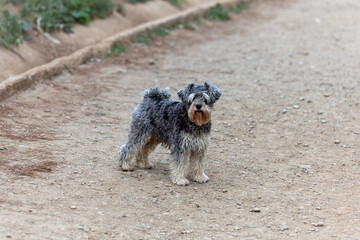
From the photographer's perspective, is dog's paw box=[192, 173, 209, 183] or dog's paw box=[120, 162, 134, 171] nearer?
dog's paw box=[192, 173, 209, 183]

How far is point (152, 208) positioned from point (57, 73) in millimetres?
5623

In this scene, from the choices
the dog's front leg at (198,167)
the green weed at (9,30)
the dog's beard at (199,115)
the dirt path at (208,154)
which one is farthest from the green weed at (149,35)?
the dog's beard at (199,115)

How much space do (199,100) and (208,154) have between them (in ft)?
5.96

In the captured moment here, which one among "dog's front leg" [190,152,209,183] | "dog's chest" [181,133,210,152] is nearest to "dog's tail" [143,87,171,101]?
"dog's chest" [181,133,210,152]

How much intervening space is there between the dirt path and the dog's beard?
910 mm

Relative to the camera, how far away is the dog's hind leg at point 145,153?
7.48 metres

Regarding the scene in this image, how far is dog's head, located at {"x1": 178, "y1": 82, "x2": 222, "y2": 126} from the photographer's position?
662cm

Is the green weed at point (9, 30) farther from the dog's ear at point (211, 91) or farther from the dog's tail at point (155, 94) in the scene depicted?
the dog's ear at point (211, 91)

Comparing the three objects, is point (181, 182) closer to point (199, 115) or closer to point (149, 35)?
point (199, 115)

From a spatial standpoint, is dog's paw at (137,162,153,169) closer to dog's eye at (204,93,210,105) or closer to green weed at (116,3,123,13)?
dog's eye at (204,93,210,105)

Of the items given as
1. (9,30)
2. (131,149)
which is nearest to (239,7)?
(9,30)

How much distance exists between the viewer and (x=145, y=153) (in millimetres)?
7570

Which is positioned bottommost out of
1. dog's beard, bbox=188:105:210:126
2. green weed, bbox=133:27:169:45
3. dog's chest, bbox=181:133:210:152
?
dog's chest, bbox=181:133:210:152

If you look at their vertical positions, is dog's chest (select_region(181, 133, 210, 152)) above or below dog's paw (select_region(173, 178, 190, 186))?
above
